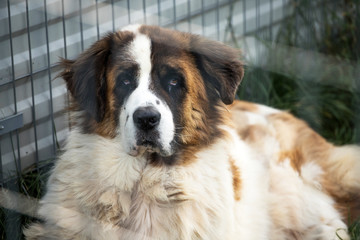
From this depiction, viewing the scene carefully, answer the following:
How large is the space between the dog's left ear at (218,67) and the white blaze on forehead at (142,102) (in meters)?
0.30

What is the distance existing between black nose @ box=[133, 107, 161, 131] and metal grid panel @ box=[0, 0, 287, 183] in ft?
2.74

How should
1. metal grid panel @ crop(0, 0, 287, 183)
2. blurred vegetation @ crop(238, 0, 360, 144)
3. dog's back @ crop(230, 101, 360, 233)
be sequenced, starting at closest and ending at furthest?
1. metal grid panel @ crop(0, 0, 287, 183)
2. dog's back @ crop(230, 101, 360, 233)
3. blurred vegetation @ crop(238, 0, 360, 144)

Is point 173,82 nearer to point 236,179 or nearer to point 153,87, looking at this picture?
point 153,87

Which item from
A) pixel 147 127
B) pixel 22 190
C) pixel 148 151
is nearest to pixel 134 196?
pixel 148 151

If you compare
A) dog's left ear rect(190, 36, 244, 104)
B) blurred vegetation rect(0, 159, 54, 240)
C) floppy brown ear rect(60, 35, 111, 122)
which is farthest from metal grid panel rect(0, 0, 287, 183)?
dog's left ear rect(190, 36, 244, 104)

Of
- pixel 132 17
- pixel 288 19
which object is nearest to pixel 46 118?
pixel 132 17

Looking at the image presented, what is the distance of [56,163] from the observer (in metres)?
3.43

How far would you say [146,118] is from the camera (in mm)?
2986

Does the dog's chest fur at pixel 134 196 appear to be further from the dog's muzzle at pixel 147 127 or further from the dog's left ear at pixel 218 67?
the dog's left ear at pixel 218 67

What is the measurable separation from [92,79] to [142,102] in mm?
377

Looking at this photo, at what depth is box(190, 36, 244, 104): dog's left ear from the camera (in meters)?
3.35

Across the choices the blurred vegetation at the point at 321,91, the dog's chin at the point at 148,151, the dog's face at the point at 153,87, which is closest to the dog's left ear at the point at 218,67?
the dog's face at the point at 153,87

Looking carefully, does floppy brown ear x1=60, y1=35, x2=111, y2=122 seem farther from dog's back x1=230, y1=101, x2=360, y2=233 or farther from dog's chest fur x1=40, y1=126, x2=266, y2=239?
dog's back x1=230, y1=101, x2=360, y2=233

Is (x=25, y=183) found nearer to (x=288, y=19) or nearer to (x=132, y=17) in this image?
(x=132, y=17)
